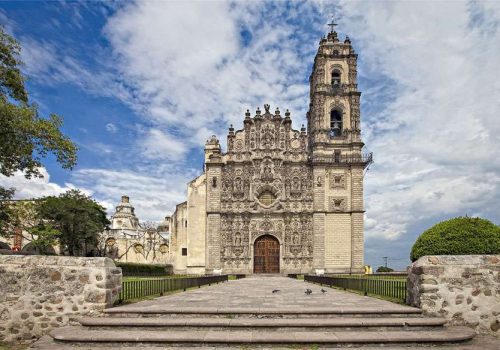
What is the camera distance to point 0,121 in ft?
46.5

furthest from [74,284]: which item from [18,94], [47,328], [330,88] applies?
[330,88]

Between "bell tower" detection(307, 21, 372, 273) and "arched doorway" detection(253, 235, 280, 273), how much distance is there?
3.72 metres

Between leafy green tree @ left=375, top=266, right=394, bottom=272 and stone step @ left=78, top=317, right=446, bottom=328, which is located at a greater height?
stone step @ left=78, top=317, right=446, bottom=328

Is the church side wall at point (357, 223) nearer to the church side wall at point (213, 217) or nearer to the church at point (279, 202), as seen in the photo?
the church at point (279, 202)

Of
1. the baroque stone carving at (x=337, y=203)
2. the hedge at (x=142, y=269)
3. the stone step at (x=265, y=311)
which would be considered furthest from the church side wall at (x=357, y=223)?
the stone step at (x=265, y=311)

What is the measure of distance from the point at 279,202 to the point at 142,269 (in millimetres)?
13953

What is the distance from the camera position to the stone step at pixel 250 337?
7.59 metres

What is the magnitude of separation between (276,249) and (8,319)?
32048 mm

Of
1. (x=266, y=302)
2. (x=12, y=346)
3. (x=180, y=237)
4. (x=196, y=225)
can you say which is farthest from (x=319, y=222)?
(x=12, y=346)

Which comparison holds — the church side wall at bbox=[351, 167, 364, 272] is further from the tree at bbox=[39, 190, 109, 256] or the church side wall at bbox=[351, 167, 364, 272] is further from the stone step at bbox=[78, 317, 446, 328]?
the stone step at bbox=[78, 317, 446, 328]

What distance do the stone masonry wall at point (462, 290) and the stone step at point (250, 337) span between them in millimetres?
1087

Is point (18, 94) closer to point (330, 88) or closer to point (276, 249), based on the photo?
point (276, 249)

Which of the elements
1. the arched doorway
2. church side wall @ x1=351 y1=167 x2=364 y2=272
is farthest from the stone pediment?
the arched doorway

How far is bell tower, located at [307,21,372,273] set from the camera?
38.7 metres
